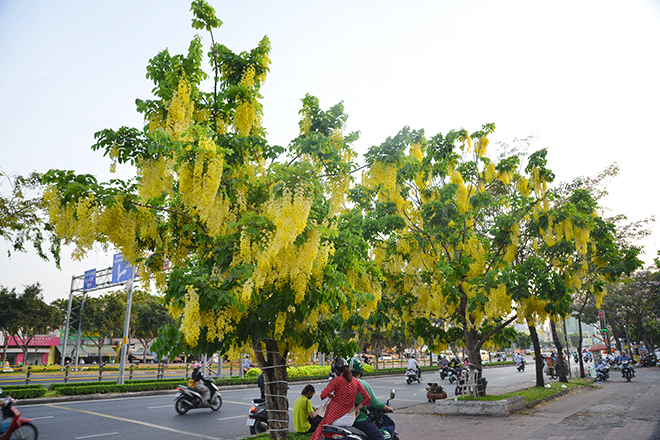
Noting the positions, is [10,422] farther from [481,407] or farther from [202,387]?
[481,407]

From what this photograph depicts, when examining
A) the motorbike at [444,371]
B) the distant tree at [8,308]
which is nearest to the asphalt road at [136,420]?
the motorbike at [444,371]

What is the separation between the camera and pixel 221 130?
6621mm

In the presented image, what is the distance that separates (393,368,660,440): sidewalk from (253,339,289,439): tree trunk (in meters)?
3.36

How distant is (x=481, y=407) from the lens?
34.8ft

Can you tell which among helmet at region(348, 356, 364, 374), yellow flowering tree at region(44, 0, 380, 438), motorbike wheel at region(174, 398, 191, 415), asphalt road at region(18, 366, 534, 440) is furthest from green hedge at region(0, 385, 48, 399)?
helmet at region(348, 356, 364, 374)

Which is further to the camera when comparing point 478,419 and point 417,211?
point 417,211

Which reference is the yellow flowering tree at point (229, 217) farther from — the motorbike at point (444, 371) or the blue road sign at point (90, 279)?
the blue road sign at point (90, 279)

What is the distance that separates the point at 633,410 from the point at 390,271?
23.4ft

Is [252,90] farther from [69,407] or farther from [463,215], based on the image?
[69,407]

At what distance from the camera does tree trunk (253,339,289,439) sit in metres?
6.31

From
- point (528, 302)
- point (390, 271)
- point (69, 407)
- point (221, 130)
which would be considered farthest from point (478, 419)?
point (69, 407)

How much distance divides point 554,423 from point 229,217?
28.0 ft

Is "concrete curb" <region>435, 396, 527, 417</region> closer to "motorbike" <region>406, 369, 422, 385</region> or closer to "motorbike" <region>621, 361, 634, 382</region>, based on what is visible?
"motorbike" <region>406, 369, 422, 385</region>

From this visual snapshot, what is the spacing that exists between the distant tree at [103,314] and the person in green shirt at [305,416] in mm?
44003
